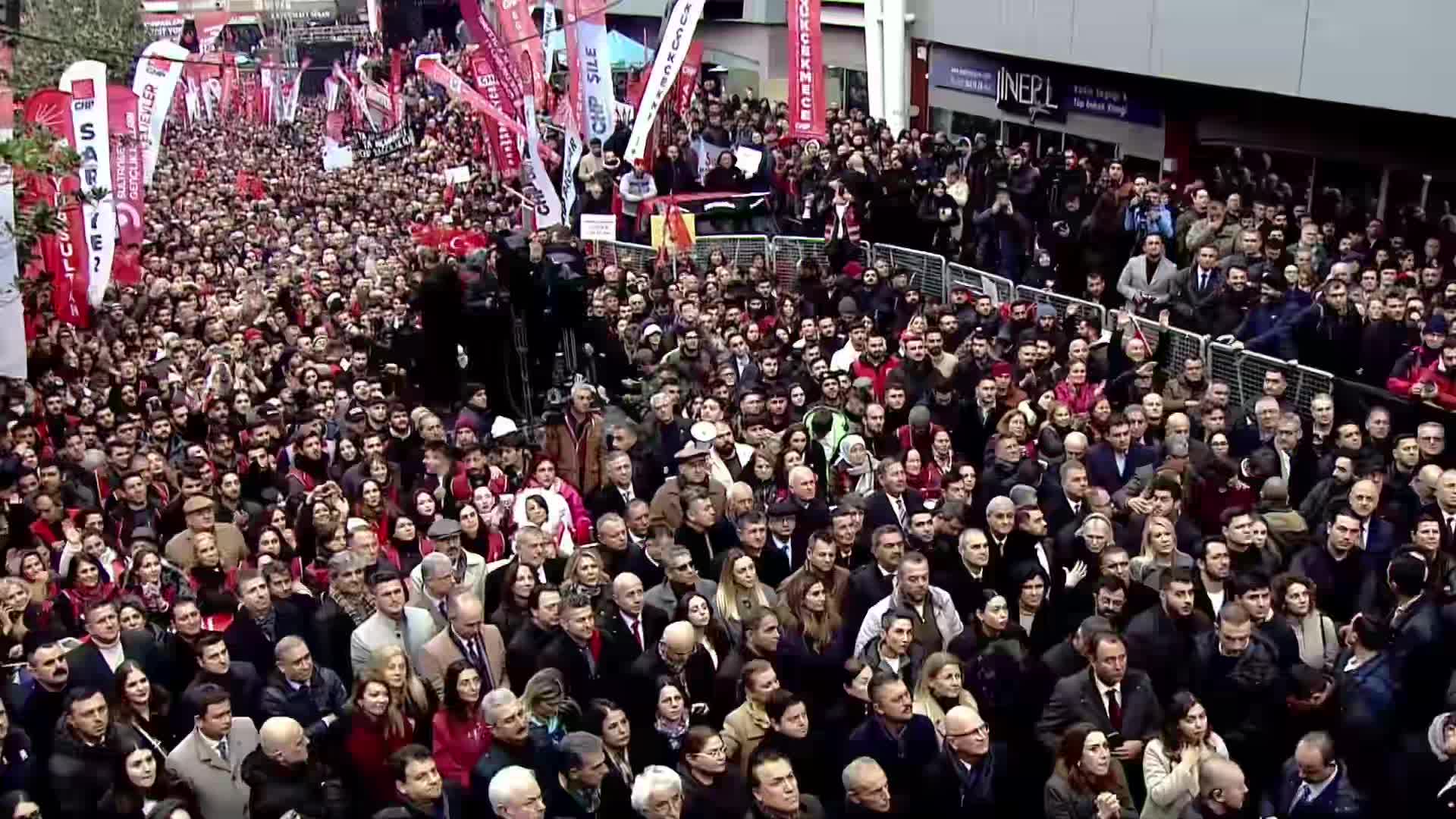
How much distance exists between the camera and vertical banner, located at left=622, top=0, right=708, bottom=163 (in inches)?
808

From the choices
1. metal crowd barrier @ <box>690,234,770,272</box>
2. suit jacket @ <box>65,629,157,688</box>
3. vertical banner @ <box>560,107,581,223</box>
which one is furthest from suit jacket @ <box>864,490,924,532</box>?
vertical banner @ <box>560,107,581,223</box>

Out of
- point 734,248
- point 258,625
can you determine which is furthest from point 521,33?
point 258,625

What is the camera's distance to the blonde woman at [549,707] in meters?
7.34

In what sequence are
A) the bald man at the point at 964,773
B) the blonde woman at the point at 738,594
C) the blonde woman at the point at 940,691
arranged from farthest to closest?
1. the blonde woman at the point at 738,594
2. the blonde woman at the point at 940,691
3. the bald man at the point at 964,773

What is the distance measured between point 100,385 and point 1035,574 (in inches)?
399

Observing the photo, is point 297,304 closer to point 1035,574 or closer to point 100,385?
point 100,385

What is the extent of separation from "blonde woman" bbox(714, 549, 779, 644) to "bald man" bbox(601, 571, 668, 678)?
378 millimetres

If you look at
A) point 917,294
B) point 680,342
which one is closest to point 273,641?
point 680,342

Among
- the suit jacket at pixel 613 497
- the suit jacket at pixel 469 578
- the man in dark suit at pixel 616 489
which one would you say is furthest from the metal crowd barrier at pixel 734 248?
the suit jacket at pixel 469 578

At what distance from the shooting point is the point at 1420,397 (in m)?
11.8

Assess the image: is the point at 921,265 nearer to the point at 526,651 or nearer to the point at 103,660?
the point at 526,651

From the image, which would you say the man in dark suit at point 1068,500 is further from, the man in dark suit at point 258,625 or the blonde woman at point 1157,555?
the man in dark suit at point 258,625

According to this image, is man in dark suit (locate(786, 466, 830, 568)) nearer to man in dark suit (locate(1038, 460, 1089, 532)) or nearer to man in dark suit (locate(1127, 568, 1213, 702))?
man in dark suit (locate(1038, 460, 1089, 532))

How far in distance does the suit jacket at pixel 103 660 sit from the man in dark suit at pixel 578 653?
1.84 m
